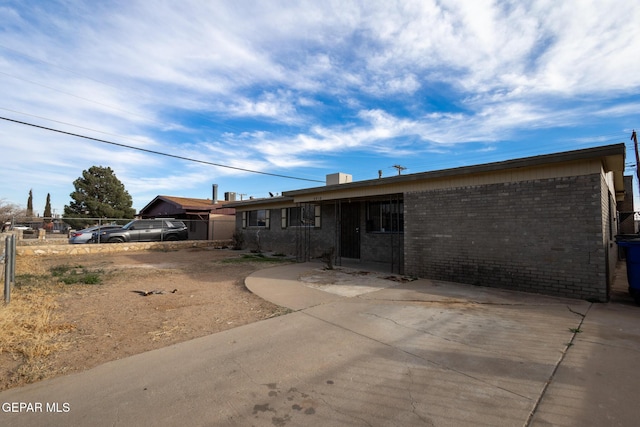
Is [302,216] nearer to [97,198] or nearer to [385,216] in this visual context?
[385,216]

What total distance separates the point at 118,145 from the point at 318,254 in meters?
8.71

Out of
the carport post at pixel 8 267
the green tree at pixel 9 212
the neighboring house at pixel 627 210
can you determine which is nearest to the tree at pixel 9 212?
the green tree at pixel 9 212

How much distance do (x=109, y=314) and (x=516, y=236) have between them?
836 centimetres

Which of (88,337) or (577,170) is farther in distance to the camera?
(577,170)

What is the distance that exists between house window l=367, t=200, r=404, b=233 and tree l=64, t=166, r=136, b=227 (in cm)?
3353

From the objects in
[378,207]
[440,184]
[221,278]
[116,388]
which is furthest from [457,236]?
[116,388]

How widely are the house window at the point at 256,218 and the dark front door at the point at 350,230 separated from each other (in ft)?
17.4

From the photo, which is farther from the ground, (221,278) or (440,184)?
(440,184)

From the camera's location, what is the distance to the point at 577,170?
6.19m

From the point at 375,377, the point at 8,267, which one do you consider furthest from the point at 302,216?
the point at 375,377

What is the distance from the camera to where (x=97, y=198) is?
3459cm

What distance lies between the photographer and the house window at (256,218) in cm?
1689

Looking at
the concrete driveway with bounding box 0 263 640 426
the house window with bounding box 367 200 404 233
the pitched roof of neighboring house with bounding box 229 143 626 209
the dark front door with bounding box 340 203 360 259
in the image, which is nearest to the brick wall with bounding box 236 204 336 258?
the dark front door with bounding box 340 203 360 259

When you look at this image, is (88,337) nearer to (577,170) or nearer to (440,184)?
(440,184)
